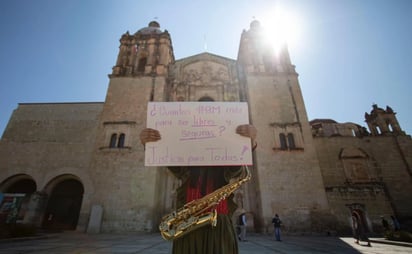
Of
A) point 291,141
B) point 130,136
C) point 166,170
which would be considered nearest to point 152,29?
point 130,136

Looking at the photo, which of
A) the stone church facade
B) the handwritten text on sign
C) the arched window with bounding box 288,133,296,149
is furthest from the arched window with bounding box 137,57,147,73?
the handwritten text on sign

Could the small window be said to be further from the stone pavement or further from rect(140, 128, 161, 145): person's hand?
rect(140, 128, 161, 145): person's hand

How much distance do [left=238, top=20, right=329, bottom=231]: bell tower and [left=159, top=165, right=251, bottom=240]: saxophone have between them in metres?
9.41

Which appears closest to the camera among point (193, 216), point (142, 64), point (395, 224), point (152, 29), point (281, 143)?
point (193, 216)

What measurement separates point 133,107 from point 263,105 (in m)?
8.99

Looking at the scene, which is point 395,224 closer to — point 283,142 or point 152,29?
point 283,142

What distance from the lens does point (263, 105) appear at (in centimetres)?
1303

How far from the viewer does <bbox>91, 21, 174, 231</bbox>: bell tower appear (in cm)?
1028

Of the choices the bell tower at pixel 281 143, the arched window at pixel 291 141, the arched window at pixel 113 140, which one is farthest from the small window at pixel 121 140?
the arched window at pixel 291 141

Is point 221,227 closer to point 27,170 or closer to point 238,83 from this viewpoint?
point 238,83

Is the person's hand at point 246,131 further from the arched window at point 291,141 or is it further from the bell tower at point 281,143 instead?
the arched window at point 291,141

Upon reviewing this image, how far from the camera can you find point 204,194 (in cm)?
216

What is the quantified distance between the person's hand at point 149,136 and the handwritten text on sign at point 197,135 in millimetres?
52

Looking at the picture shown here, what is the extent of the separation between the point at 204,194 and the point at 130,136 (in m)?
11.0
